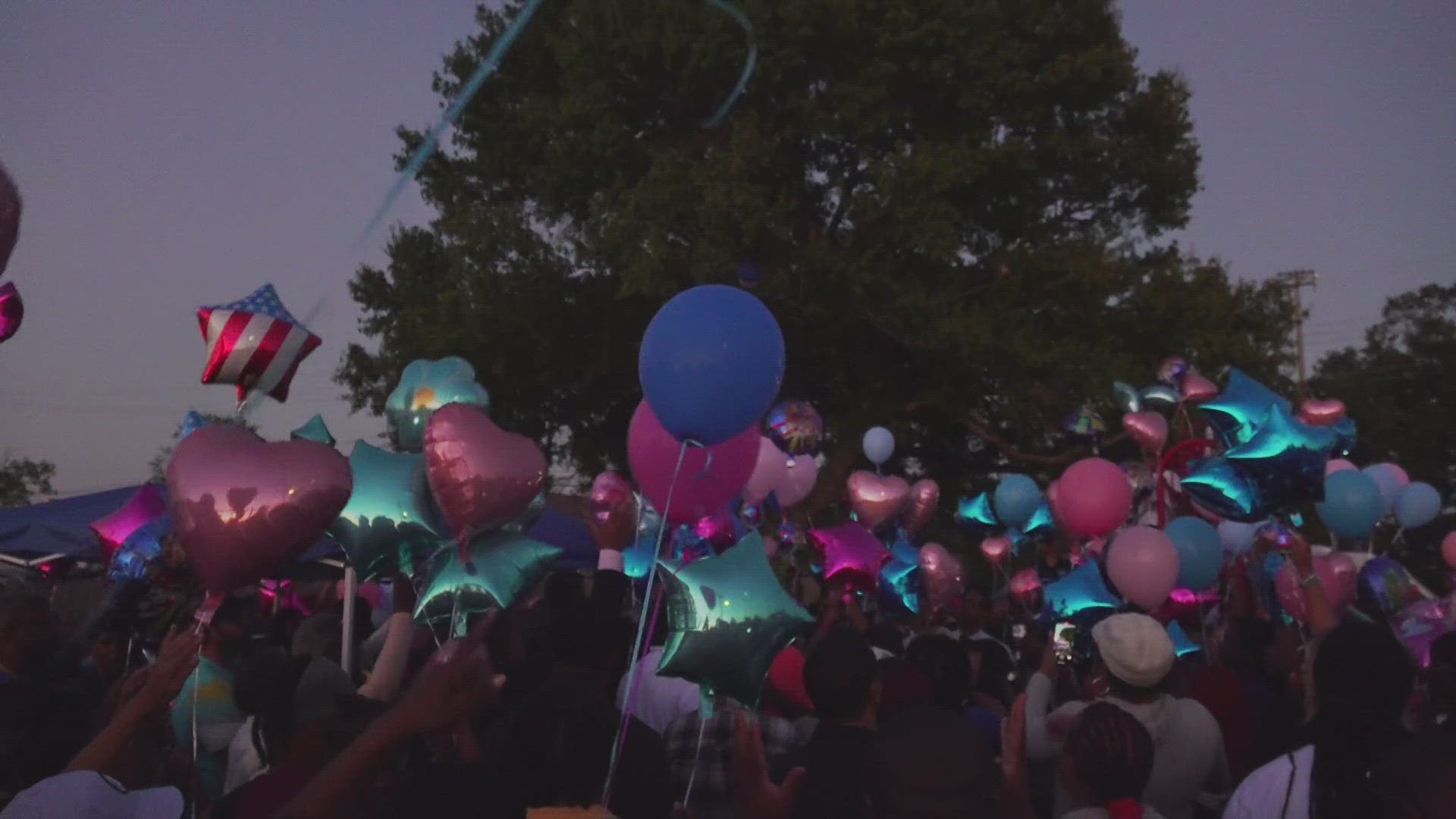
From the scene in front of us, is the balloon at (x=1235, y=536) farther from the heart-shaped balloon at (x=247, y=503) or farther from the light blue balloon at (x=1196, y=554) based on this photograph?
the heart-shaped balloon at (x=247, y=503)

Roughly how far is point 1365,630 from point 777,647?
169cm

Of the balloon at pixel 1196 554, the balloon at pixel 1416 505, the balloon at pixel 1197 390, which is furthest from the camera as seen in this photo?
the balloon at pixel 1197 390

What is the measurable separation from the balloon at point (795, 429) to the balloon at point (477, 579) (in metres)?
4.47

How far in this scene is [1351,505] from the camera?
8.62 m

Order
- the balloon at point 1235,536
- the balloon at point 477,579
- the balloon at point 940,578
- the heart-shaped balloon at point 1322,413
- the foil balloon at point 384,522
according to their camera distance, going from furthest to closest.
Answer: the heart-shaped balloon at point 1322,413
the balloon at point 940,578
the balloon at point 1235,536
the foil balloon at point 384,522
the balloon at point 477,579

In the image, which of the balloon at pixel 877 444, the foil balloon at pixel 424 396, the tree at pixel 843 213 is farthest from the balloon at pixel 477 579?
the tree at pixel 843 213

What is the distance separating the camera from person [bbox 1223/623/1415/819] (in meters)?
2.71

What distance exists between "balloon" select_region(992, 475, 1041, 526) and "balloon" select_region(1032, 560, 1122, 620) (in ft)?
13.5

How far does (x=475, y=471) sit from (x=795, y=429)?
5.09 m

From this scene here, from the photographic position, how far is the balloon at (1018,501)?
10992 mm

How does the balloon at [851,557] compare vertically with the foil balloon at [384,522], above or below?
above

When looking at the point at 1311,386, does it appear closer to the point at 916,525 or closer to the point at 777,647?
the point at 916,525

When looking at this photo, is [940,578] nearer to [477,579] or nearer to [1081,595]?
[1081,595]

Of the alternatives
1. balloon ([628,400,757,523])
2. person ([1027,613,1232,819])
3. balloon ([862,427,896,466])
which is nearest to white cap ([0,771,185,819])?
person ([1027,613,1232,819])
